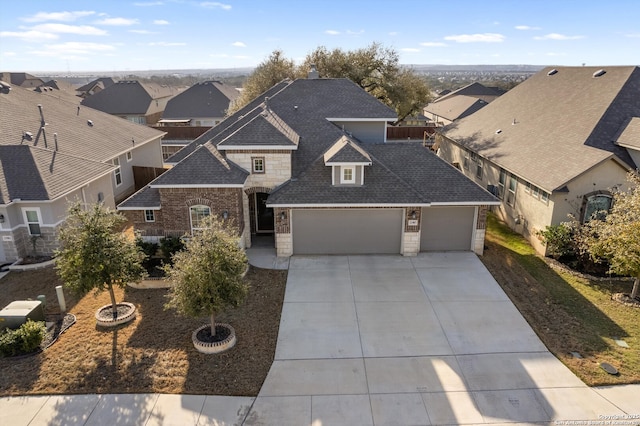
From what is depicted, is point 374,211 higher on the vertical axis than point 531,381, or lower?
higher

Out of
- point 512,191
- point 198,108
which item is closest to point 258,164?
point 512,191

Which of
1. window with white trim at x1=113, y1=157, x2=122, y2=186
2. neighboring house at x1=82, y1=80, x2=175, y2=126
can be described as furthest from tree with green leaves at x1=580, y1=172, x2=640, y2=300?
neighboring house at x1=82, y1=80, x2=175, y2=126

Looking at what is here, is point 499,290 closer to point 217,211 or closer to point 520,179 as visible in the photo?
point 520,179

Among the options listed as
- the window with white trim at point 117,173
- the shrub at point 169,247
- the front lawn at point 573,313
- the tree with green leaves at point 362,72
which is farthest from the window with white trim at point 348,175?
the tree with green leaves at point 362,72

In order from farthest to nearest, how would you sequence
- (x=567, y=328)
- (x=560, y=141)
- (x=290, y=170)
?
1. (x=560, y=141)
2. (x=290, y=170)
3. (x=567, y=328)

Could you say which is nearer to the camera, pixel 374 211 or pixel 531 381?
pixel 531 381

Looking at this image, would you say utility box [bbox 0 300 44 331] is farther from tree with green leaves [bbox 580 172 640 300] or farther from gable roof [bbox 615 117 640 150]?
gable roof [bbox 615 117 640 150]

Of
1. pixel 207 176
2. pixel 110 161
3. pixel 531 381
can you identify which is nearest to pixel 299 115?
pixel 207 176

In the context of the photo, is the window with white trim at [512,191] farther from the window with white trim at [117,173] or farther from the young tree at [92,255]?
the window with white trim at [117,173]
